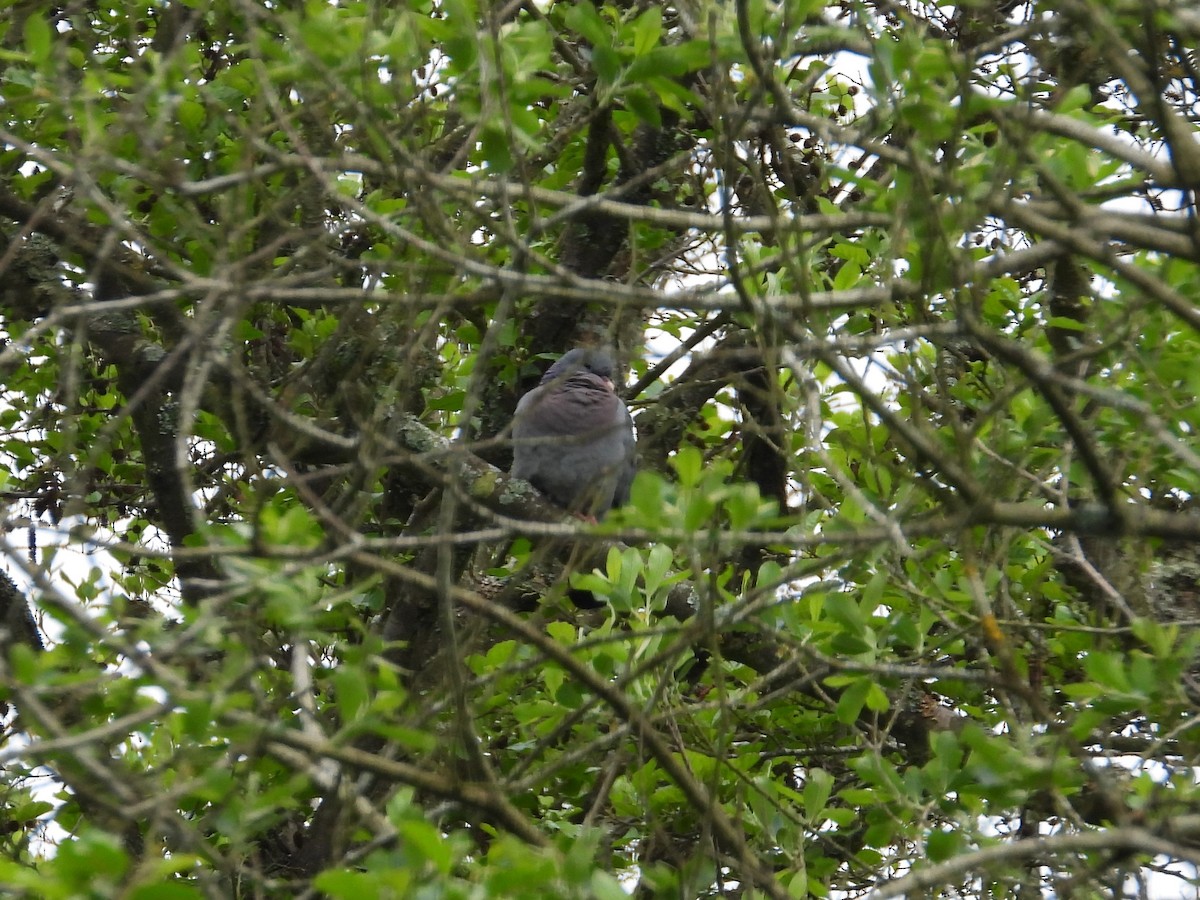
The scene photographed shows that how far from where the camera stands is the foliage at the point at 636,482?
1.88 meters

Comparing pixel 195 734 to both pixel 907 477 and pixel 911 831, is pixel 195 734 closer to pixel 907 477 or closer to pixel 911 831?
pixel 907 477

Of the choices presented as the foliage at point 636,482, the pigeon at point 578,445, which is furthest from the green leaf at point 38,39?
the pigeon at point 578,445

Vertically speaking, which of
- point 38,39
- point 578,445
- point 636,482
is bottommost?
point 636,482

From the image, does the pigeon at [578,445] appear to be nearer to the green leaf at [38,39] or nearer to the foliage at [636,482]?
the foliage at [636,482]

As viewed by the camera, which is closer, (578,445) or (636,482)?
(636,482)

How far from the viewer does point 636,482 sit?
76.9 inches

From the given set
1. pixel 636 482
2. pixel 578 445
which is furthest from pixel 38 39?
pixel 578 445

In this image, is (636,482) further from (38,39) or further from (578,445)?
(578,445)

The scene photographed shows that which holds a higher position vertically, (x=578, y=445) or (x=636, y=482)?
(x=578, y=445)

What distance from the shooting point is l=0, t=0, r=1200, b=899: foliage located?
188 cm

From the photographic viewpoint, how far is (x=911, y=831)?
271 centimetres

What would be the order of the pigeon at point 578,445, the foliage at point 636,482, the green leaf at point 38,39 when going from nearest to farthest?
the foliage at point 636,482 → the green leaf at point 38,39 → the pigeon at point 578,445

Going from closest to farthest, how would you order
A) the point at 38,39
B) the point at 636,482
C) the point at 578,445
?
the point at 636,482 < the point at 38,39 < the point at 578,445

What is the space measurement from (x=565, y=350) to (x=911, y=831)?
84.8 inches
